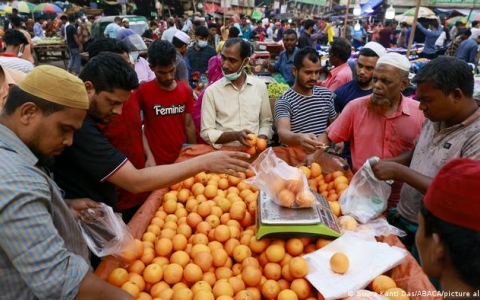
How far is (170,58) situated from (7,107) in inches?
84.0

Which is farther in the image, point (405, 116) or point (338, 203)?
point (405, 116)

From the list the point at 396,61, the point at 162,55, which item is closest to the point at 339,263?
the point at 396,61

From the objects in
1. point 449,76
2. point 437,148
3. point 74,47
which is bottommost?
point 74,47

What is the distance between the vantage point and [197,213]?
2.25m

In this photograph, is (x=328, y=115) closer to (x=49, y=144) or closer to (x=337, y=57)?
(x=337, y=57)

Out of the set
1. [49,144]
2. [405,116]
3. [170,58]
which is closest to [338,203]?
[405,116]

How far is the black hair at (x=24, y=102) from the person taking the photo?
1292mm

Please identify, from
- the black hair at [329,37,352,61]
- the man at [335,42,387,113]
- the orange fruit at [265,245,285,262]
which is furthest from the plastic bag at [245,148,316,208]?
the black hair at [329,37,352,61]

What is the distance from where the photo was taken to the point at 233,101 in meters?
3.36

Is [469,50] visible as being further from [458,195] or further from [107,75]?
[107,75]

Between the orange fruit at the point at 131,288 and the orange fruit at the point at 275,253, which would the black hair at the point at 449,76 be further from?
the orange fruit at the point at 131,288

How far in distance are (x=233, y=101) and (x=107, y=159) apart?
1725 mm

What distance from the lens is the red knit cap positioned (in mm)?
1010

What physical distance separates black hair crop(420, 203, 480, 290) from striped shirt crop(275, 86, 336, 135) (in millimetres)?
2299
